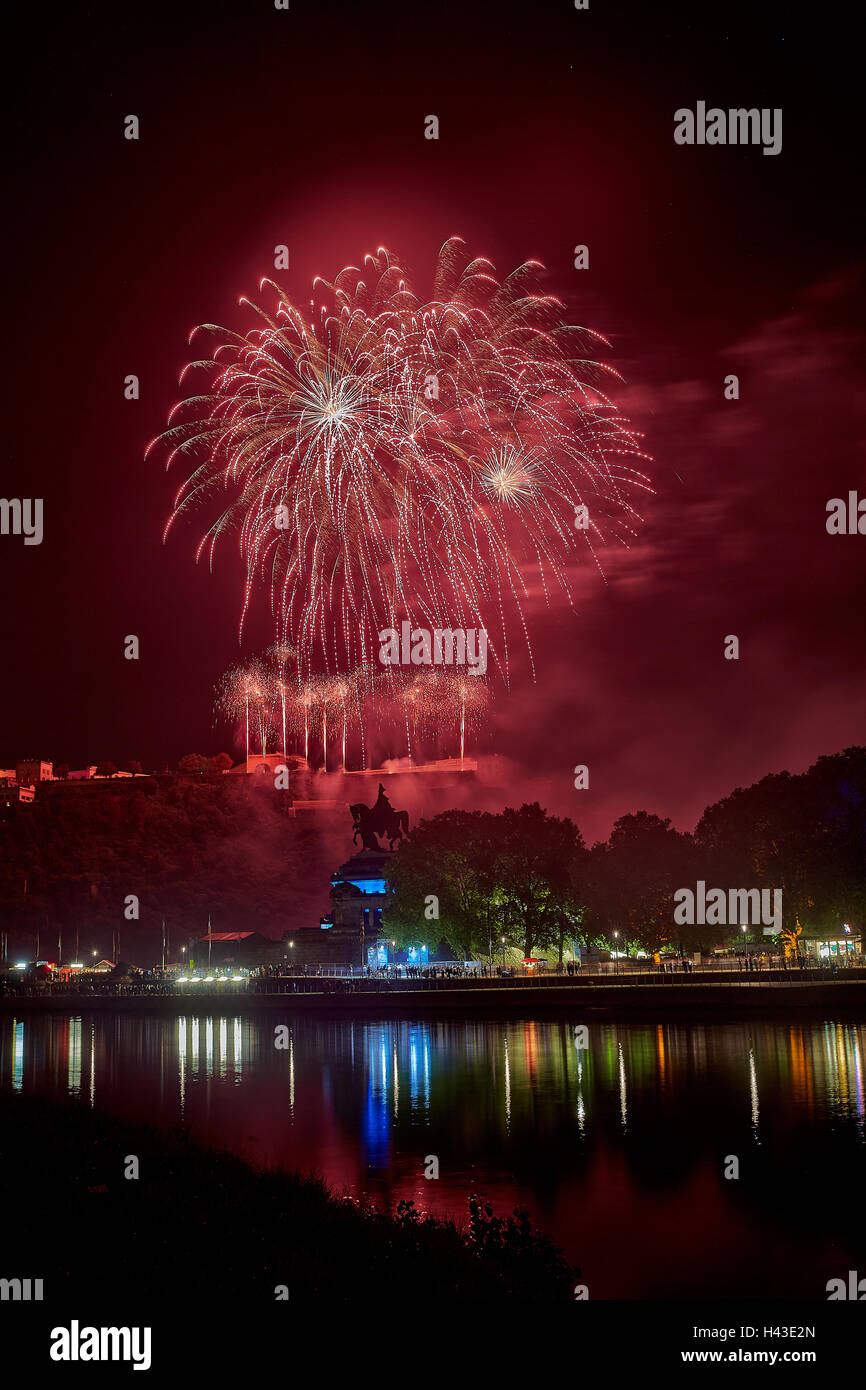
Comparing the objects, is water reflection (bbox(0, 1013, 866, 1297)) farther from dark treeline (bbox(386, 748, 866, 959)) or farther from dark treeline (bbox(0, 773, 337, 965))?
dark treeline (bbox(0, 773, 337, 965))

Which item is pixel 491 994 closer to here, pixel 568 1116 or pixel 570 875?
pixel 570 875

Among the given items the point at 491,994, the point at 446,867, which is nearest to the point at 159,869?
the point at 446,867

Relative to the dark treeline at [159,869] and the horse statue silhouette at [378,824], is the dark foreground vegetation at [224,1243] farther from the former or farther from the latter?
the dark treeline at [159,869]

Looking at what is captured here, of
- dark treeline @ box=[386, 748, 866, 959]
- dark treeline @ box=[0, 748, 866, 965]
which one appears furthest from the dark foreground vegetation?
dark treeline @ box=[386, 748, 866, 959]

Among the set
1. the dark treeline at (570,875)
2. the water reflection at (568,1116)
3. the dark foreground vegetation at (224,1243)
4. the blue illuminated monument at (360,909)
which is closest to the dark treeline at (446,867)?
the dark treeline at (570,875)

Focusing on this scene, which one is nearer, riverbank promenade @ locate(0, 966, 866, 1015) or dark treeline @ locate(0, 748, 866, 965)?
riverbank promenade @ locate(0, 966, 866, 1015)

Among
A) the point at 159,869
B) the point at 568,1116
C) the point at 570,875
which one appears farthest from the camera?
the point at 159,869
